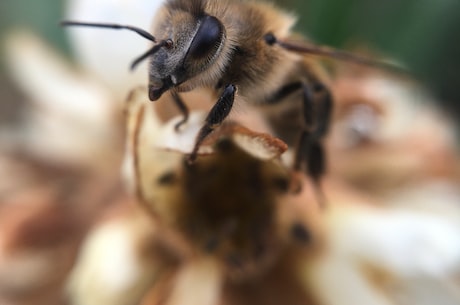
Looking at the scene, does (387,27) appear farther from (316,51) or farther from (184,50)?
(184,50)

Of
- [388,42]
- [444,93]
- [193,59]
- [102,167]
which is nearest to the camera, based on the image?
[193,59]

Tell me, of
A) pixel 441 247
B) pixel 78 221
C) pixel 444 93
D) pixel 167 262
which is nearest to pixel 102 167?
pixel 78 221

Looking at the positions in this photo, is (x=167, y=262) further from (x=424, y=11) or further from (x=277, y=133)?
(x=424, y=11)

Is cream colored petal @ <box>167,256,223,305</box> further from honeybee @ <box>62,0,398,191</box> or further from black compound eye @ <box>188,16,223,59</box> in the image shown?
black compound eye @ <box>188,16,223,59</box>

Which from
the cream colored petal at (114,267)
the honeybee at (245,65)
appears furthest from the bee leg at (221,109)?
the cream colored petal at (114,267)

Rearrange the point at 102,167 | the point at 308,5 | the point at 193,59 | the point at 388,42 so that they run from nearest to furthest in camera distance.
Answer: the point at 193,59 < the point at 102,167 < the point at 308,5 < the point at 388,42

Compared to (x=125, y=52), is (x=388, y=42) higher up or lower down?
higher up

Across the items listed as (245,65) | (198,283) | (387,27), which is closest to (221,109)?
(245,65)
